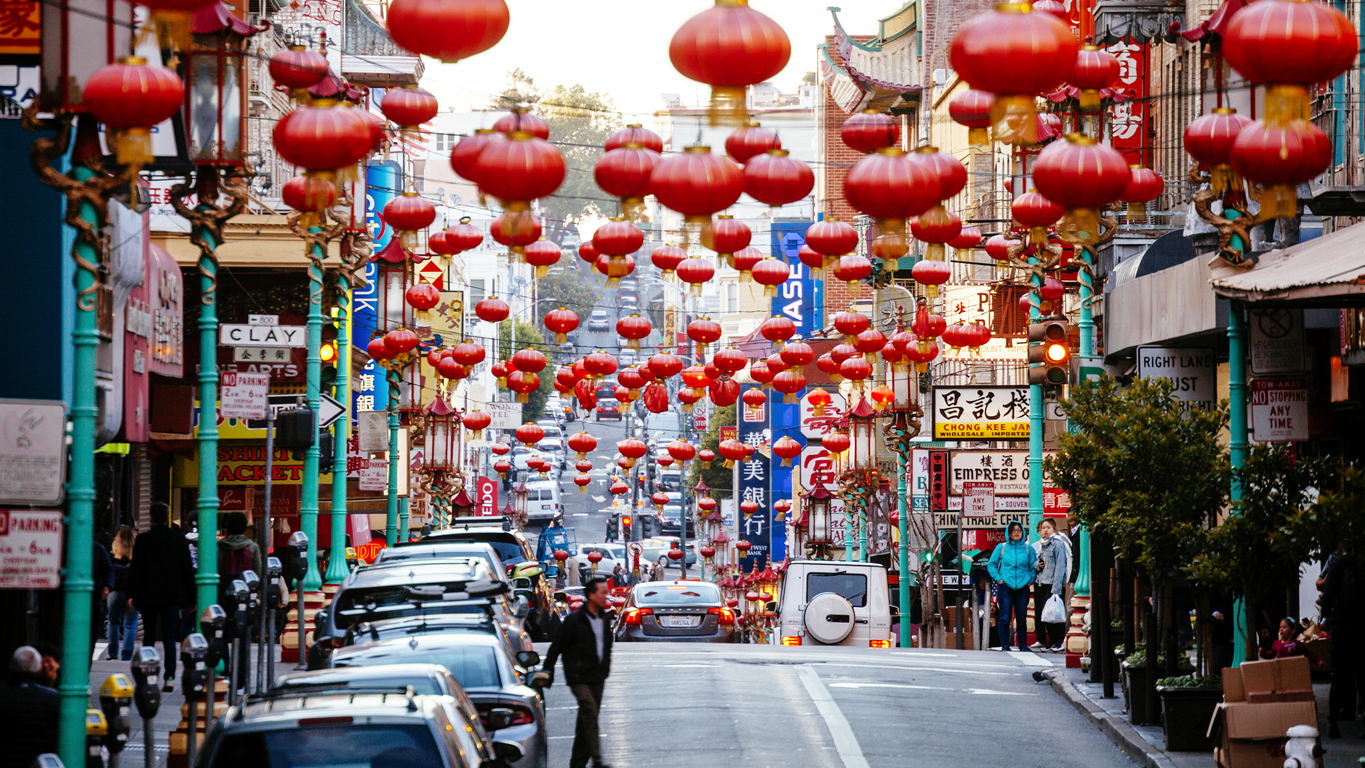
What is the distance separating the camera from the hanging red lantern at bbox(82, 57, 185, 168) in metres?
11.0

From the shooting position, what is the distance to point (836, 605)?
29.5 meters

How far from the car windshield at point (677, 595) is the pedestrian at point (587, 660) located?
610 inches

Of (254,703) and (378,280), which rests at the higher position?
(378,280)

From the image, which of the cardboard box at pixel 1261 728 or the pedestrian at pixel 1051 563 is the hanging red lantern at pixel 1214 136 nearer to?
the cardboard box at pixel 1261 728

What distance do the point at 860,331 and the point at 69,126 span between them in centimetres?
1890

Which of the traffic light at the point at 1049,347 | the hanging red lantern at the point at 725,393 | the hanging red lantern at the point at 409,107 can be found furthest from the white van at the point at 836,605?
the hanging red lantern at the point at 409,107

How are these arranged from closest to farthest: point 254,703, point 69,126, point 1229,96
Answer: point 254,703, point 69,126, point 1229,96

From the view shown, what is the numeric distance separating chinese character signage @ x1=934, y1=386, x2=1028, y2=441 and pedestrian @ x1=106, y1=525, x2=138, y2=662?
17787mm

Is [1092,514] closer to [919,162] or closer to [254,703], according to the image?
[919,162]

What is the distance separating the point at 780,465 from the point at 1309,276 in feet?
234

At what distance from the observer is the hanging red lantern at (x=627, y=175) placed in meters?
12.6

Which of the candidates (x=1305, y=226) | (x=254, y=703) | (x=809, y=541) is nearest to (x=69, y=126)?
(x=254, y=703)

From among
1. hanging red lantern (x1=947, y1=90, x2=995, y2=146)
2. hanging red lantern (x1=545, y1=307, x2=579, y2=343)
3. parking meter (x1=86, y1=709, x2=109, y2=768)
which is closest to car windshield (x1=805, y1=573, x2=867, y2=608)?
hanging red lantern (x1=545, y1=307, x2=579, y2=343)

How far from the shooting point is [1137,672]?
17.9 metres
